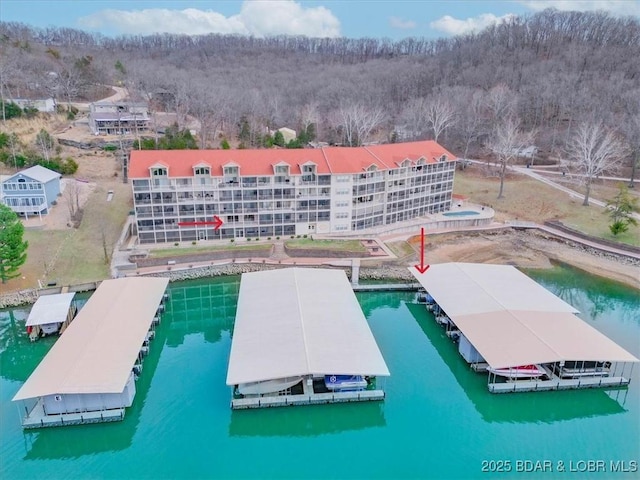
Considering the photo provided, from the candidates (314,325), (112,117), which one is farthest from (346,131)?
(314,325)

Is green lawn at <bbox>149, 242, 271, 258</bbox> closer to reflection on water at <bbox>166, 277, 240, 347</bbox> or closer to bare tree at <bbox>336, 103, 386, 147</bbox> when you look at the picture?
reflection on water at <bbox>166, 277, 240, 347</bbox>

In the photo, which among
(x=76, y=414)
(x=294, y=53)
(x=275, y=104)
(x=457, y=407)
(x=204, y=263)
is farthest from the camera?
(x=294, y=53)

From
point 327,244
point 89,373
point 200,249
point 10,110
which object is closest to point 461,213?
point 327,244

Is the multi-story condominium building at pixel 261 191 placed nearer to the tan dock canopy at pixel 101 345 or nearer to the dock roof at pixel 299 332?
the tan dock canopy at pixel 101 345

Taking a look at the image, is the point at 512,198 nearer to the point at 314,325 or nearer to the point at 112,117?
the point at 314,325

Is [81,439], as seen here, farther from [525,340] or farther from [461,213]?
[461,213]

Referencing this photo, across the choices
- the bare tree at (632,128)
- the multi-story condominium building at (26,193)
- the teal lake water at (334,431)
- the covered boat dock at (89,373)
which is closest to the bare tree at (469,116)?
the bare tree at (632,128)

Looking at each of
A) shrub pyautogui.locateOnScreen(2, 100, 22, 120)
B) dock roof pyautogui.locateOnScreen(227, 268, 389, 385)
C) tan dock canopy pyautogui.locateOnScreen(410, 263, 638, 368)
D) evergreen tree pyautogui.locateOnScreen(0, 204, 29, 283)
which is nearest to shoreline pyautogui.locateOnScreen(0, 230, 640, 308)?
evergreen tree pyautogui.locateOnScreen(0, 204, 29, 283)
